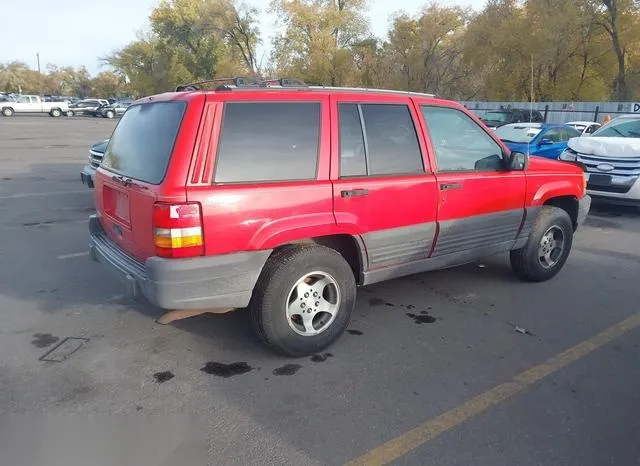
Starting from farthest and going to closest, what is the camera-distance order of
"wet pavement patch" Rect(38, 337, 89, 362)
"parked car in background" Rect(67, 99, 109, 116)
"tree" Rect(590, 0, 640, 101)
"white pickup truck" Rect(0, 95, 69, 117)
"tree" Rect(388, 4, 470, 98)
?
"parked car in background" Rect(67, 99, 109, 116), "white pickup truck" Rect(0, 95, 69, 117), "tree" Rect(388, 4, 470, 98), "tree" Rect(590, 0, 640, 101), "wet pavement patch" Rect(38, 337, 89, 362)

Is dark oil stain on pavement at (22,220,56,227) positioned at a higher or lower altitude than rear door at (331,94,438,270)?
lower

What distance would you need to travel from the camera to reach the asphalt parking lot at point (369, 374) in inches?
106

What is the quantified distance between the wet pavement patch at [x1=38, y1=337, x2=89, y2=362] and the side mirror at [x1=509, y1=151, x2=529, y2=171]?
12.5 feet

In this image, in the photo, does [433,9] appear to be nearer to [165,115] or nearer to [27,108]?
[27,108]

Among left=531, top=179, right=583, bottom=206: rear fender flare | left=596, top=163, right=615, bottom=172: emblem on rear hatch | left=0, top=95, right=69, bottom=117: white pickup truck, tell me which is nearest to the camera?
left=531, top=179, right=583, bottom=206: rear fender flare

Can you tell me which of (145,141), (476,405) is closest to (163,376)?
(145,141)

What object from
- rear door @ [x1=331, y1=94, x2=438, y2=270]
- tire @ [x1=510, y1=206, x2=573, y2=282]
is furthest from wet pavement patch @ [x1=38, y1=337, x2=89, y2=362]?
tire @ [x1=510, y1=206, x2=573, y2=282]

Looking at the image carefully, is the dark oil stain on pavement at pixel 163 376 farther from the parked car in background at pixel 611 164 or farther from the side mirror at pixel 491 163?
the parked car in background at pixel 611 164

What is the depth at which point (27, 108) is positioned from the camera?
143ft

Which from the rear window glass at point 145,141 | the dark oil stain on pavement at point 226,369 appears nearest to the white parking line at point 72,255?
the rear window glass at point 145,141

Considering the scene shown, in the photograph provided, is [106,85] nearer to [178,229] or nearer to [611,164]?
[611,164]

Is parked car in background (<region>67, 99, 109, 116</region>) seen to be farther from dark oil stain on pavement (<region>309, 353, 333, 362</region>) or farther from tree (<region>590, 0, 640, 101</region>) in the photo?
dark oil stain on pavement (<region>309, 353, 333, 362</region>)

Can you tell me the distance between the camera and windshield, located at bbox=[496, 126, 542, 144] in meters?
12.0

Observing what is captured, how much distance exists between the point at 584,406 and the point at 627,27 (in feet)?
125
